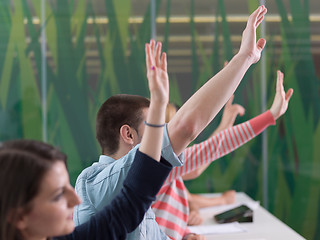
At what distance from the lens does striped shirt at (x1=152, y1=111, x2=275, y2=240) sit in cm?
152

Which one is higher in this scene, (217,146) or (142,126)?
(142,126)

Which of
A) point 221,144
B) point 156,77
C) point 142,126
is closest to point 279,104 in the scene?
point 221,144

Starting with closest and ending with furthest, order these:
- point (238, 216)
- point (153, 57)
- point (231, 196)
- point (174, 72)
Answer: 1. point (153, 57)
2. point (238, 216)
3. point (231, 196)
4. point (174, 72)

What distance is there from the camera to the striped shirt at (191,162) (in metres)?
1.52

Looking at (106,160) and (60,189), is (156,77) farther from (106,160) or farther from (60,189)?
(106,160)

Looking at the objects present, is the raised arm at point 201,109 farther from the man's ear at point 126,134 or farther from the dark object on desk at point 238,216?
the dark object on desk at point 238,216

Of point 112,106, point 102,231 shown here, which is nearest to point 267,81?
point 112,106

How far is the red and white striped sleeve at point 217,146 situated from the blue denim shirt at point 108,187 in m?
0.38

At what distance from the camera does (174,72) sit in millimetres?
3258

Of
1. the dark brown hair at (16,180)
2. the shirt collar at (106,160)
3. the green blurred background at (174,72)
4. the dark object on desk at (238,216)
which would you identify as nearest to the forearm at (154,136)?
the dark brown hair at (16,180)

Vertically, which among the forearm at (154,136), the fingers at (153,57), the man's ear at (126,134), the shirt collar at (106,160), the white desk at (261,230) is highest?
the fingers at (153,57)

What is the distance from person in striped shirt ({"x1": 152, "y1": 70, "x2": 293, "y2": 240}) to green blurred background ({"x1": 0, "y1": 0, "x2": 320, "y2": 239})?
55.0 inches

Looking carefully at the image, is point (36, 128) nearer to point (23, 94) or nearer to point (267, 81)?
point (23, 94)

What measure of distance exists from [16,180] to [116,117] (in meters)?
0.55
